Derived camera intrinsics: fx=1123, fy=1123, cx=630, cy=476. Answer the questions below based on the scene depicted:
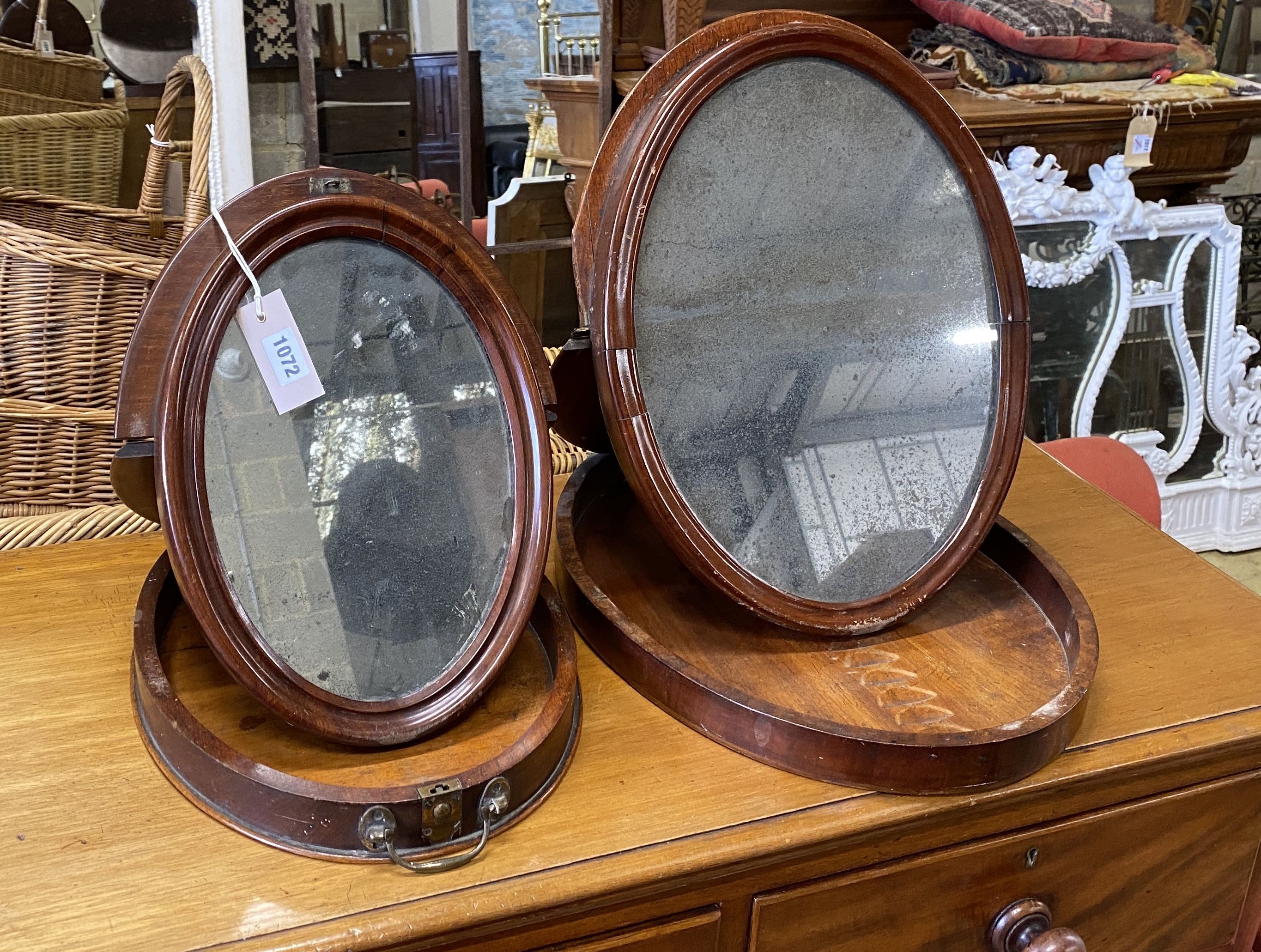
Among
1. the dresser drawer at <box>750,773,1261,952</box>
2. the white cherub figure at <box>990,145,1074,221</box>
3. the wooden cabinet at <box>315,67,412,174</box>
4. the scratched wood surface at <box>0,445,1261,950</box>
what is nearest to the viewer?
the scratched wood surface at <box>0,445,1261,950</box>

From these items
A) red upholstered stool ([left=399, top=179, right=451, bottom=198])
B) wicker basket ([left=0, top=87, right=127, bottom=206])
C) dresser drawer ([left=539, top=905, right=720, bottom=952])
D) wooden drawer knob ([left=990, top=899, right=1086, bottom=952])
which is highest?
wicker basket ([left=0, top=87, right=127, bottom=206])

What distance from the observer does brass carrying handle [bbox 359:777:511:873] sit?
22.3 inches

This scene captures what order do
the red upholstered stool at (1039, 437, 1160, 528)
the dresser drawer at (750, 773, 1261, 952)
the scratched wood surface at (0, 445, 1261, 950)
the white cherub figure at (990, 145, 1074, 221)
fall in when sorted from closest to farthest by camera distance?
1. the scratched wood surface at (0, 445, 1261, 950)
2. the dresser drawer at (750, 773, 1261, 952)
3. the red upholstered stool at (1039, 437, 1160, 528)
4. the white cherub figure at (990, 145, 1074, 221)

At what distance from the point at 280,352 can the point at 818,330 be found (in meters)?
0.34

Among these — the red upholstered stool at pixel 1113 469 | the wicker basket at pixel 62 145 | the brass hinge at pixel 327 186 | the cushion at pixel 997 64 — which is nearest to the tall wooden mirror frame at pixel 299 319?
the brass hinge at pixel 327 186

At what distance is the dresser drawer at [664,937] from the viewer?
606 millimetres

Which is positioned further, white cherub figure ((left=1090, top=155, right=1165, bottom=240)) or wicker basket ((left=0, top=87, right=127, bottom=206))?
white cherub figure ((left=1090, top=155, right=1165, bottom=240))

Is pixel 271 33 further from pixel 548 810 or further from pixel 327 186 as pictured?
pixel 548 810

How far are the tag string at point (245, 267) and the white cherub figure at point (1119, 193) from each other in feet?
5.71

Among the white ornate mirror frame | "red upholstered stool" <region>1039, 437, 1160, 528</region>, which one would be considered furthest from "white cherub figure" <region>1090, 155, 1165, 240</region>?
"red upholstered stool" <region>1039, 437, 1160, 528</region>

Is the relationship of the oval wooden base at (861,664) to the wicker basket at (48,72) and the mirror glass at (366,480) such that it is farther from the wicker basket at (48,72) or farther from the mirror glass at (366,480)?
the wicker basket at (48,72)

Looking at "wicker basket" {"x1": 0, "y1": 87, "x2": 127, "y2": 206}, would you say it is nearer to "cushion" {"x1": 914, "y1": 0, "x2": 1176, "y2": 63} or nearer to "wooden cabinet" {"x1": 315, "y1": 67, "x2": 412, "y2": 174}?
"wooden cabinet" {"x1": 315, "y1": 67, "x2": 412, "y2": 174}

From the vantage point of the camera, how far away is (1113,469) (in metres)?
1.23

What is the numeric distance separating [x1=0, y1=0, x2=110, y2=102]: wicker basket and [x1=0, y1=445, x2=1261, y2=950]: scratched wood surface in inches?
34.4
